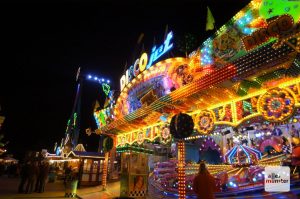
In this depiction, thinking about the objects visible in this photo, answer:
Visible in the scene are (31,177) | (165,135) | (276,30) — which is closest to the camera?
(276,30)

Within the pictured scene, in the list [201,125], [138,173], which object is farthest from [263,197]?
[138,173]

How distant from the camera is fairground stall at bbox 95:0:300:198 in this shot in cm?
573

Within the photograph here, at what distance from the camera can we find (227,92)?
745 centimetres

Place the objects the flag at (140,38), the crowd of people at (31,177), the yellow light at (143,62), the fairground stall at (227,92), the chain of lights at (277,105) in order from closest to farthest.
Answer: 1. the fairground stall at (227,92)
2. the chain of lights at (277,105)
3. the yellow light at (143,62)
4. the crowd of people at (31,177)
5. the flag at (140,38)

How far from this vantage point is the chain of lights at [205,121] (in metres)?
8.27

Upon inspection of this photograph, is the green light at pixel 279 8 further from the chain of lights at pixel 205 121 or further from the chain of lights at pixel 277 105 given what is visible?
the chain of lights at pixel 205 121

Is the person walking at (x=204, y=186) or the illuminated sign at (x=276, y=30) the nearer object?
the person walking at (x=204, y=186)

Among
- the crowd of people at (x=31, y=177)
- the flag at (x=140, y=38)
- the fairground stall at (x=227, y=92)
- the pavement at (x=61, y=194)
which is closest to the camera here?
the fairground stall at (x=227, y=92)

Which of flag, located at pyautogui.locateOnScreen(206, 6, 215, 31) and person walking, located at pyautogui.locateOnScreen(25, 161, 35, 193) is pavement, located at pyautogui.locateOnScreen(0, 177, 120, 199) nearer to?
person walking, located at pyautogui.locateOnScreen(25, 161, 35, 193)

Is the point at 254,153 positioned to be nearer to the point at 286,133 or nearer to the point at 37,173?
the point at 286,133

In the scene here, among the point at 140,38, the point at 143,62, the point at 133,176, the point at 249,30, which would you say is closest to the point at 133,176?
the point at 133,176

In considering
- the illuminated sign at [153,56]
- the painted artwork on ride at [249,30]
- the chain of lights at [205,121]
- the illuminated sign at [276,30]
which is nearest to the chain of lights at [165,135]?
the chain of lights at [205,121]

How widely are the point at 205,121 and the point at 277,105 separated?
2693mm

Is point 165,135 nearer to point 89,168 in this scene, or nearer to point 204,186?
point 204,186
